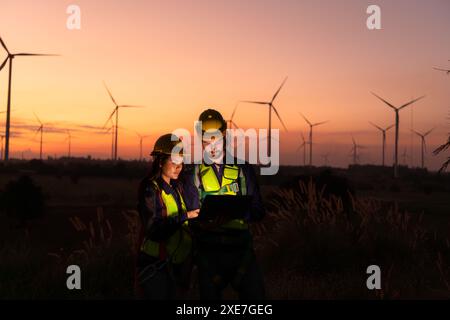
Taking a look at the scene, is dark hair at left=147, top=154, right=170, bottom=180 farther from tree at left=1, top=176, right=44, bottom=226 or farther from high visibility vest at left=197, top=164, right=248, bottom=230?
tree at left=1, top=176, right=44, bottom=226

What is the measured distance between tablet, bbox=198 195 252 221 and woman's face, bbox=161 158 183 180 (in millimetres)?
461

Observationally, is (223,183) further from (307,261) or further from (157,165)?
(307,261)

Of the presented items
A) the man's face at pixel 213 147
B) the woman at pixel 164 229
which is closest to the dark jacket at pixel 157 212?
the woman at pixel 164 229

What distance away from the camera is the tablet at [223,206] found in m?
5.83

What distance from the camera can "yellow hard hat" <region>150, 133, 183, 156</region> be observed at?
598cm

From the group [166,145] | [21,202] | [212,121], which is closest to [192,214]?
[166,145]

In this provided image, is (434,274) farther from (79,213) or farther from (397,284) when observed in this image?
(79,213)

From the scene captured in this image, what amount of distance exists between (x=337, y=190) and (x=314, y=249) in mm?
11861

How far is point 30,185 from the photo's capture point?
31.7 meters

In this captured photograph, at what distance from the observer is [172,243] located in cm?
595

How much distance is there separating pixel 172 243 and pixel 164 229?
227mm

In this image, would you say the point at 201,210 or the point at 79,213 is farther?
the point at 79,213

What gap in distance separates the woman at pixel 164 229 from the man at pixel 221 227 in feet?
0.56
